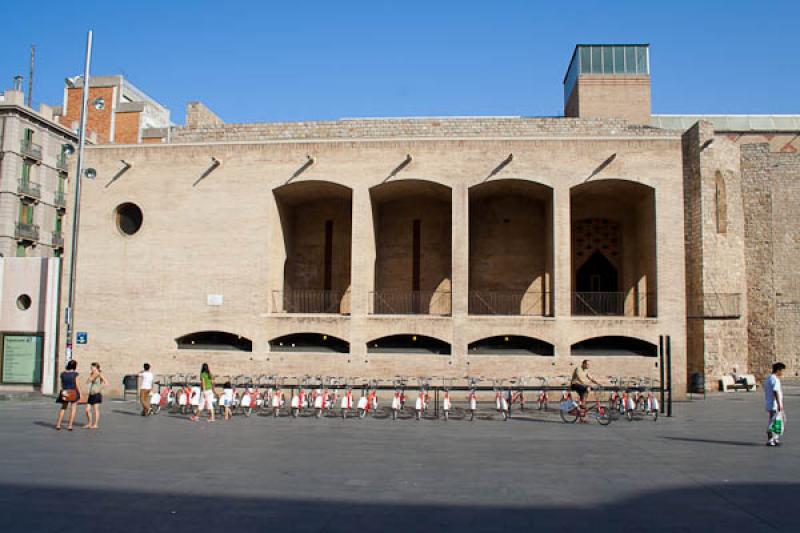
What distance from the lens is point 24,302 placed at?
26.1 metres

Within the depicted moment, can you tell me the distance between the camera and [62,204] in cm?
4225

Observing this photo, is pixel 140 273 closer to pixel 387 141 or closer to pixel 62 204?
pixel 387 141

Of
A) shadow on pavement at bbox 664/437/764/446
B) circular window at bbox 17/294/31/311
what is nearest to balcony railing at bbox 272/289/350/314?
circular window at bbox 17/294/31/311

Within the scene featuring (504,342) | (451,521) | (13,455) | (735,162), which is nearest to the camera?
(451,521)

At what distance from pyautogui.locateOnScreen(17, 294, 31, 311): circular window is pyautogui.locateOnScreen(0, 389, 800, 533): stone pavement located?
14.1m

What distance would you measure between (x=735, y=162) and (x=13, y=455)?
27878 millimetres

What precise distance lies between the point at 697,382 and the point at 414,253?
12.7 metres

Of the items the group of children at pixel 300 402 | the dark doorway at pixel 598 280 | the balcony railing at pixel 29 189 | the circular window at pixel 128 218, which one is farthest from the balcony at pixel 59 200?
the dark doorway at pixel 598 280

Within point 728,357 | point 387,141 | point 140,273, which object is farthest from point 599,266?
point 140,273

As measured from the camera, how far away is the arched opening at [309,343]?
2380 centimetres

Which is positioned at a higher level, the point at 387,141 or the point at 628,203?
the point at 387,141

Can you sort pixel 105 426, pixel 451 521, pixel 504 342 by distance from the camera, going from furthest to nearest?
pixel 504 342 → pixel 105 426 → pixel 451 521

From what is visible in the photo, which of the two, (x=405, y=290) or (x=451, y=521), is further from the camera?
(x=405, y=290)

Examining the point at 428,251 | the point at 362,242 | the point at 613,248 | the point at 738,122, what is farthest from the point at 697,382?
the point at 738,122
